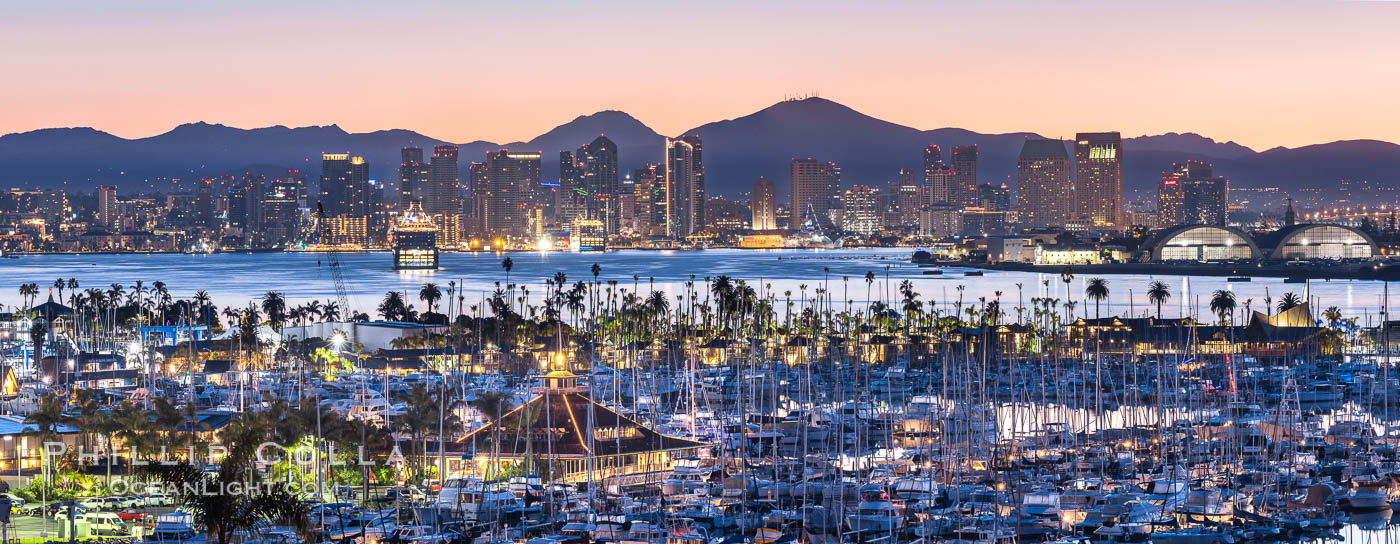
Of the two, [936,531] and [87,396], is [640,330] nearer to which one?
[87,396]

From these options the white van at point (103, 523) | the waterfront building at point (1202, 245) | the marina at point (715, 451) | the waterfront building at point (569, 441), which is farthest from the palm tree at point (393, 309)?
the waterfront building at point (1202, 245)

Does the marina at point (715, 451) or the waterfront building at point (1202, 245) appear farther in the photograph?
the waterfront building at point (1202, 245)

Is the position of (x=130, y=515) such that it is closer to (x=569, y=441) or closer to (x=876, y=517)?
(x=569, y=441)

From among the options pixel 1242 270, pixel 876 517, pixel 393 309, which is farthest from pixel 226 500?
pixel 1242 270

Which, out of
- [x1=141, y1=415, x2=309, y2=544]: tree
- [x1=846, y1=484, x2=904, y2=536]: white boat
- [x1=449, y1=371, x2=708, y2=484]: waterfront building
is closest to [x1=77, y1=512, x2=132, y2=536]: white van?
[x1=449, y1=371, x2=708, y2=484]: waterfront building

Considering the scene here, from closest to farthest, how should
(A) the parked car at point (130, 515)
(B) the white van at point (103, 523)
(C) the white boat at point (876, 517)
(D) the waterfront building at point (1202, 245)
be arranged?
(B) the white van at point (103, 523), (A) the parked car at point (130, 515), (C) the white boat at point (876, 517), (D) the waterfront building at point (1202, 245)

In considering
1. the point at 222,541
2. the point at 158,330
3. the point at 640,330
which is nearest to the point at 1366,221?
the point at 640,330

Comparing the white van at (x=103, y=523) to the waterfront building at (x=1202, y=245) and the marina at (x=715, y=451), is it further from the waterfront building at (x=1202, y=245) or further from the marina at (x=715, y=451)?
the waterfront building at (x=1202, y=245)

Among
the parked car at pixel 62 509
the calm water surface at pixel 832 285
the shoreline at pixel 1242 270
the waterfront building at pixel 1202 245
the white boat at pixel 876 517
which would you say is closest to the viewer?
the parked car at pixel 62 509
